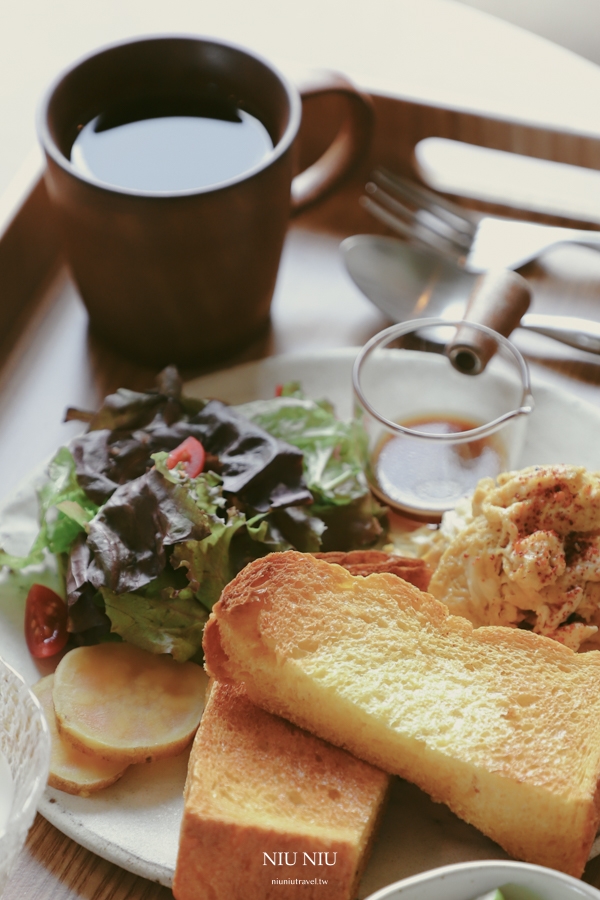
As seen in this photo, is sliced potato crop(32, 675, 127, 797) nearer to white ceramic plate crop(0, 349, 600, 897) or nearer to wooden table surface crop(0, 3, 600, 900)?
white ceramic plate crop(0, 349, 600, 897)

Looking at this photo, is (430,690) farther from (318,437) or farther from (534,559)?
(318,437)

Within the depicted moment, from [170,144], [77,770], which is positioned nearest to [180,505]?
[77,770]

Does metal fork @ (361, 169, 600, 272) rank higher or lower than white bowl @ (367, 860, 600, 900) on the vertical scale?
higher

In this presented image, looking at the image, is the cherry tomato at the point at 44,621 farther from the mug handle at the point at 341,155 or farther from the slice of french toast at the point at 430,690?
the mug handle at the point at 341,155

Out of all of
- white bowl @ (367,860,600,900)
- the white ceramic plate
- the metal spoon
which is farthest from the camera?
the metal spoon

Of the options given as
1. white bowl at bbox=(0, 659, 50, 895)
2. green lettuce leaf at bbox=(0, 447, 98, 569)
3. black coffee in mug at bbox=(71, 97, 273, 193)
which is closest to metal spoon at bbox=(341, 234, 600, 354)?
black coffee in mug at bbox=(71, 97, 273, 193)

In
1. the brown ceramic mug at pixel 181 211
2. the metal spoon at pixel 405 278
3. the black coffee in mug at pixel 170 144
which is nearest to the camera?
the brown ceramic mug at pixel 181 211

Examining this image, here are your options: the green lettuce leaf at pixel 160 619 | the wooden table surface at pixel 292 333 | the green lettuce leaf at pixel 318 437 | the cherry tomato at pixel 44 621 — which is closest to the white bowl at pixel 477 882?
the green lettuce leaf at pixel 160 619

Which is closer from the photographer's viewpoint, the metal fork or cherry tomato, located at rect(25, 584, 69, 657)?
cherry tomato, located at rect(25, 584, 69, 657)
